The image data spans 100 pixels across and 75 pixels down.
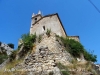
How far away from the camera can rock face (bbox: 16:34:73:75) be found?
41.2 feet

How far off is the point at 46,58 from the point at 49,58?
→ 0.84 feet

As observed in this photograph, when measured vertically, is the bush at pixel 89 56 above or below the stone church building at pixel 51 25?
below

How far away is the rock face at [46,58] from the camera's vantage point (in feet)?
41.2

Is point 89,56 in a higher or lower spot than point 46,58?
higher

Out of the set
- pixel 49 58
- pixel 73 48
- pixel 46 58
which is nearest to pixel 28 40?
pixel 46 58

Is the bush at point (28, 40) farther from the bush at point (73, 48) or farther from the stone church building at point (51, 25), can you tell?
the stone church building at point (51, 25)

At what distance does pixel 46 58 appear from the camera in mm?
14047

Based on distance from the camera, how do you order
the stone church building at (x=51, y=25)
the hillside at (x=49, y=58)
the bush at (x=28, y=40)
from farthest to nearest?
the stone church building at (x=51, y=25), the bush at (x=28, y=40), the hillside at (x=49, y=58)

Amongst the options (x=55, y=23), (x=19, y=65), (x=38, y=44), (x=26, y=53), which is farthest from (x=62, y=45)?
(x=55, y=23)

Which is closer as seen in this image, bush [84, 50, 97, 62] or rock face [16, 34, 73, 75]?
rock face [16, 34, 73, 75]

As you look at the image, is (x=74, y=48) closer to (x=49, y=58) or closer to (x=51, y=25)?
(x=49, y=58)

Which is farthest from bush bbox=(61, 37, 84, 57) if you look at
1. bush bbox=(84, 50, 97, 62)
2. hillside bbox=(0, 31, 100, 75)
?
bush bbox=(84, 50, 97, 62)

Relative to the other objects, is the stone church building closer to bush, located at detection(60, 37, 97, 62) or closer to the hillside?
bush, located at detection(60, 37, 97, 62)

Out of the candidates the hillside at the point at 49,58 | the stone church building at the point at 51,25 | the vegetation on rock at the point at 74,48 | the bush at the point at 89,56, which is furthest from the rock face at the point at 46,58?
the stone church building at the point at 51,25
